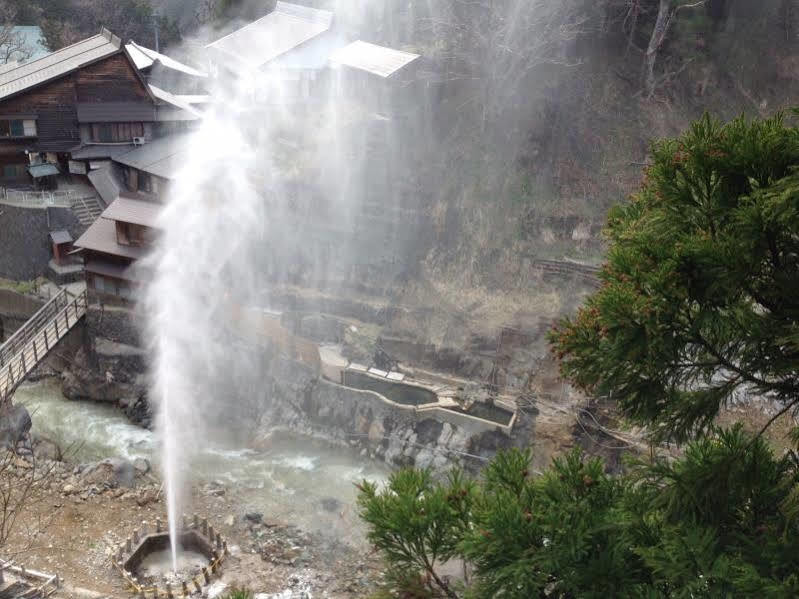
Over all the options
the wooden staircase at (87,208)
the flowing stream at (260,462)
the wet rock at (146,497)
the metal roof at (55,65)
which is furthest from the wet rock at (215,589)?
the metal roof at (55,65)

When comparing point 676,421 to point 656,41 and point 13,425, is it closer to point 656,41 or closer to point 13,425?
point 13,425

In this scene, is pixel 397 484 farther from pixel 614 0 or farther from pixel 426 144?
pixel 614 0

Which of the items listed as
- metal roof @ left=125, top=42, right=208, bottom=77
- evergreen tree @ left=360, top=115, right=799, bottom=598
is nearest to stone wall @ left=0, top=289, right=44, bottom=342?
metal roof @ left=125, top=42, right=208, bottom=77

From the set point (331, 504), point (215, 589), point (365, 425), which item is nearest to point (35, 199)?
point (365, 425)

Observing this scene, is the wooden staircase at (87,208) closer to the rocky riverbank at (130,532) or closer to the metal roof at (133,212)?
the metal roof at (133,212)

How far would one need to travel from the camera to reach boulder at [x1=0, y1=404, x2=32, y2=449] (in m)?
20.3

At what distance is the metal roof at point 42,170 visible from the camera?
97.8ft

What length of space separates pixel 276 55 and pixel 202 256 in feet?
51.6

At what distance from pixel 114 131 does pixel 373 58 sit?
13.3 meters

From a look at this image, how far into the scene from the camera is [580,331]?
545 centimetres

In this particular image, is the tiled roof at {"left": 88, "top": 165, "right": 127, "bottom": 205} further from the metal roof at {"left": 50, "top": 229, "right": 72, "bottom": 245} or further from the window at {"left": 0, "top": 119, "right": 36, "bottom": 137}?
the metal roof at {"left": 50, "top": 229, "right": 72, "bottom": 245}

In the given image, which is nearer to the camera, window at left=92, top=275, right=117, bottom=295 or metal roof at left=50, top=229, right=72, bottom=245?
window at left=92, top=275, right=117, bottom=295

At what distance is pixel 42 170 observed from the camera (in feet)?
98.5

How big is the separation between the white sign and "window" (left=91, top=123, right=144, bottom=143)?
1338 mm
